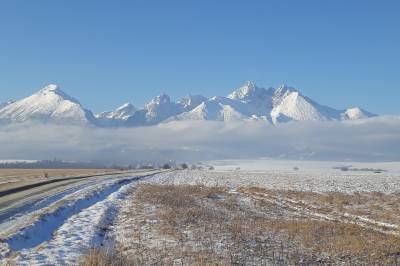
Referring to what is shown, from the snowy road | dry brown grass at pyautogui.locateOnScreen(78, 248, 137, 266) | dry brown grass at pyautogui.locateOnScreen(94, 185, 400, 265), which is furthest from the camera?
dry brown grass at pyautogui.locateOnScreen(94, 185, 400, 265)

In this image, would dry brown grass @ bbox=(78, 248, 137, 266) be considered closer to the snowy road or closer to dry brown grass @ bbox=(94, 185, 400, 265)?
dry brown grass @ bbox=(94, 185, 400, 265)

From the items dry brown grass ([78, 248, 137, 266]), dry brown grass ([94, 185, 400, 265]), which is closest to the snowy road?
dry brown grass ([78, 248, 137, 266])

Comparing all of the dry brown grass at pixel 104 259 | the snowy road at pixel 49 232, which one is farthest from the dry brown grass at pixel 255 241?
the snowy road at pixel 49 232

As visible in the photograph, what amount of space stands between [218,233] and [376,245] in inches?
254

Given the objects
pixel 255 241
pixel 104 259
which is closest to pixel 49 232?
pixel 104 259

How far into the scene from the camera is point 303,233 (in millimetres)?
23469

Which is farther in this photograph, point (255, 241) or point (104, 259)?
point (255, 241)

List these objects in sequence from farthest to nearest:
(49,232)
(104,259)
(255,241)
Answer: (49,232), (255,241), (104,259)

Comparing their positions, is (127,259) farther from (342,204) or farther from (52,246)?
(342,204)

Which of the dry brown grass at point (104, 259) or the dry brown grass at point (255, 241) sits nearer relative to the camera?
the dry brown grass at point (104, 259)

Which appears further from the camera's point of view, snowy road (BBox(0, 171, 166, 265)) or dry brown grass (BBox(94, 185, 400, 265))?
dry brown grass (BBox(94, 185, 400, 265))

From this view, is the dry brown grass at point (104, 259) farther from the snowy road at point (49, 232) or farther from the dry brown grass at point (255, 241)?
the snowy road at point (49, 232)

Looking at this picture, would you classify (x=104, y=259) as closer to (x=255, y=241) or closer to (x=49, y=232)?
(x=255, y=241)

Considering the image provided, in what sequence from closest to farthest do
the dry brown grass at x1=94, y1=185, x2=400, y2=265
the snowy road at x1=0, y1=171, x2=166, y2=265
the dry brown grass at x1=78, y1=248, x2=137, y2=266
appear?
the dry brown grass at x1=78, y1=248, x2=137, y2=266, the snowy road at x1=0, y1=171, x2=166, y2=265, the dry brown grass at x1=94, y1=185, x2=400, y2=265
